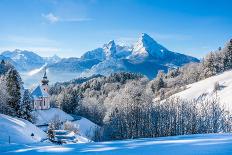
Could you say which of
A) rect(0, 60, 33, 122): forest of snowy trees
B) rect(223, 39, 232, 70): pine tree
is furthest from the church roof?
rect(223, 39, 232, 70): pine tree

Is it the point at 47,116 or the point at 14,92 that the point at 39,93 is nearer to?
the point at 47,116

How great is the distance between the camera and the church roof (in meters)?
Answer: 96.4

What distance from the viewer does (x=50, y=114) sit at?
93500 mm

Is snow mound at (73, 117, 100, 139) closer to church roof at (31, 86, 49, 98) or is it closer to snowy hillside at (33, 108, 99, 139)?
snowy hillside at (33, 108, 99, 139)

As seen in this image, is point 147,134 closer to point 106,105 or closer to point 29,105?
point 29,105

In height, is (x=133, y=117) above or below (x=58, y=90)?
below

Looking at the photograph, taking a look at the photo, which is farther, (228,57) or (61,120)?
(228,57)

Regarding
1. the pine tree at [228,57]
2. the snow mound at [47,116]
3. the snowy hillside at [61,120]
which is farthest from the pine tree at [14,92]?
the pine tree at [228,57]

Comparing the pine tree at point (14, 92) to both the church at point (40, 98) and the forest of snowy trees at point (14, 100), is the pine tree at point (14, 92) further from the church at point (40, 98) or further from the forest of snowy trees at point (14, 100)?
the church at point (40, 98)

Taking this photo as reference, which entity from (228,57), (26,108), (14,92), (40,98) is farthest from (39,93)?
(228,57)

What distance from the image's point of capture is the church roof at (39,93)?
316ft

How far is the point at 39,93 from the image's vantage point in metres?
97.4

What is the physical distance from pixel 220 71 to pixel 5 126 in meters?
89.3

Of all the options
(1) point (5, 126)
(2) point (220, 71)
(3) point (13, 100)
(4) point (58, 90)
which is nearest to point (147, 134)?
(1) point (5, 126)
